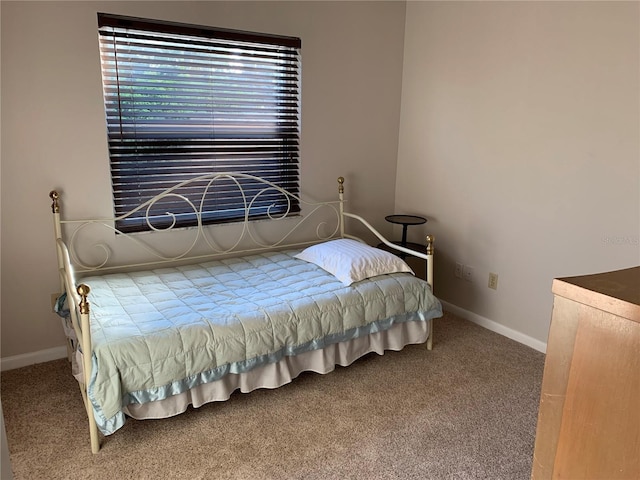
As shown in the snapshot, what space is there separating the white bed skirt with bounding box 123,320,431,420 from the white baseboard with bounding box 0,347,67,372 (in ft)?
3.38

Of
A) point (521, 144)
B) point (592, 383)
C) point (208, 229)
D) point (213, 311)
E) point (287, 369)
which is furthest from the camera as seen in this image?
point (208, 229)

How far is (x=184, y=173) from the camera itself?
2885 mm

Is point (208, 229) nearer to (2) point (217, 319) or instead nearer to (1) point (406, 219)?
(2) point (217, 319)

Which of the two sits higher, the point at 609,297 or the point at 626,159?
the point at 626,159

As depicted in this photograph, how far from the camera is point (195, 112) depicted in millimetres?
2859

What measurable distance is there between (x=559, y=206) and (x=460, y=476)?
163cm

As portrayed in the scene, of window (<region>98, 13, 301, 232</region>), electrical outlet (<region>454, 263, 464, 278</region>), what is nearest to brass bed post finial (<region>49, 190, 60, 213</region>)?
window (<region>98, 13, 301, 232</region>)

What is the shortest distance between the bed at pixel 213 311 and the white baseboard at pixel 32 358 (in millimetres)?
128

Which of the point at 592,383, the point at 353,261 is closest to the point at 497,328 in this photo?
the point at 353,261

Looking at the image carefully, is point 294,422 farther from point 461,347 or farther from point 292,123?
point 292,123

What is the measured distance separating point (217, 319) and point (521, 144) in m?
2.06

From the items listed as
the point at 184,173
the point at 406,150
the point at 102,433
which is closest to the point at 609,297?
the point at 102,433

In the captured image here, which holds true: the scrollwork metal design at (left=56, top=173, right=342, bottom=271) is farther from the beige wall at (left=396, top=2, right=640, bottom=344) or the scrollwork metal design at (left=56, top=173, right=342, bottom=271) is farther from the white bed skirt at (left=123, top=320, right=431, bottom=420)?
the white bed skirt at (left=123, top=320, right=431, bottom=420)

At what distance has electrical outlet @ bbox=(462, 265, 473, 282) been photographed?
327 centimetres
